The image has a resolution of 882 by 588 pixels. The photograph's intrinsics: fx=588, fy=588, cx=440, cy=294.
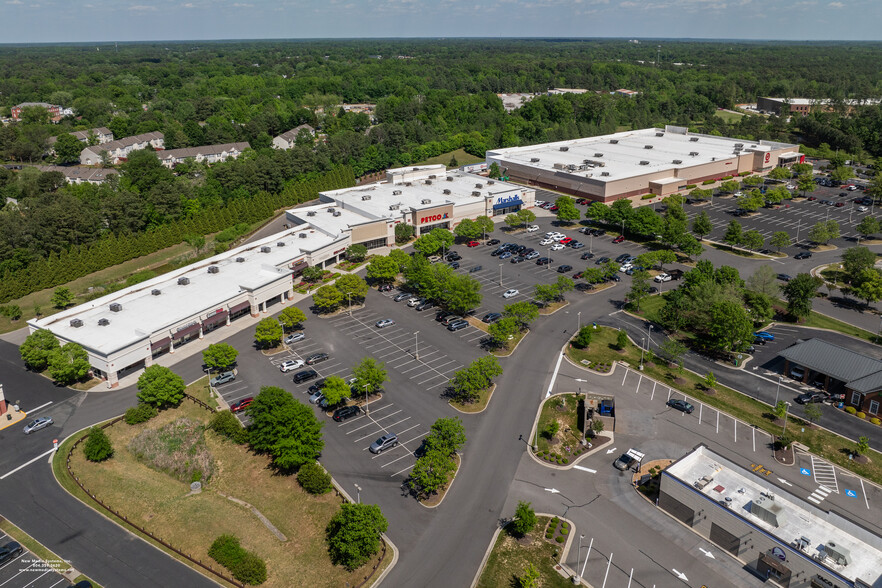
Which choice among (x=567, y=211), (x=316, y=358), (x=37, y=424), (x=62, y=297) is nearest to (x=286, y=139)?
(x=567, y=211)

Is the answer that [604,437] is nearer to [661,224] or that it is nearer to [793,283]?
[793,283]

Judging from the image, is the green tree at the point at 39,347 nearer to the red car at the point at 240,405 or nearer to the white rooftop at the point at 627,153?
the red car at the point at 240,405

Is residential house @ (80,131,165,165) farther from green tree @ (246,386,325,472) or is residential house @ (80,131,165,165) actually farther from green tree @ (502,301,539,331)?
green tree @ (246,386,325,472)

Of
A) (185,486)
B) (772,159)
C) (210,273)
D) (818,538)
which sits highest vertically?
(772,159)

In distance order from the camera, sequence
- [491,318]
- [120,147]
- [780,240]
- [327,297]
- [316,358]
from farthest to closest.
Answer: [120,147]
[780,240]
[327,297]
[491,318]
[316,358]

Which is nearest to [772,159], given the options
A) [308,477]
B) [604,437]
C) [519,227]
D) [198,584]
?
[519,227]

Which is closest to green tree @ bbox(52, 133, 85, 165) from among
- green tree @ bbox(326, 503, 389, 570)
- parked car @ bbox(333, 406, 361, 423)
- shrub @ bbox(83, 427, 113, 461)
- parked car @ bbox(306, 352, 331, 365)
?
parked car @ bbox(306, 352, 331, 365)

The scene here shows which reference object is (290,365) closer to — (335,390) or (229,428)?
(335,390)
